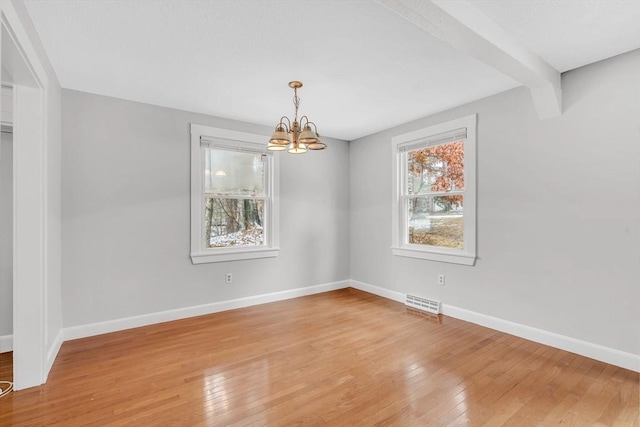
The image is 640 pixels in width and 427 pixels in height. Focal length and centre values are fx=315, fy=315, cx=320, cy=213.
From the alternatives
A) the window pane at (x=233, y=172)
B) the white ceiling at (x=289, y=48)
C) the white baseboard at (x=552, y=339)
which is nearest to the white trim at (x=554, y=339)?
the white baseboard at (x=552, y=339)

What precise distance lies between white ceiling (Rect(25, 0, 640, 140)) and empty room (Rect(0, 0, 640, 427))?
0.02 m

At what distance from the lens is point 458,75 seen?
2.91m

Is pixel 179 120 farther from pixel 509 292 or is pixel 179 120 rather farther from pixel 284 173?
pixel 509 292

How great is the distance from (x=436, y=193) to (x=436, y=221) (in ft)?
1.19

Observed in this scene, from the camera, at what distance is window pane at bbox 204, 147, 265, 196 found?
4082mm

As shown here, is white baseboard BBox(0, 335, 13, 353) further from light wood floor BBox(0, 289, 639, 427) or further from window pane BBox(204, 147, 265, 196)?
window pane BBox(204, 147, 265, 196)

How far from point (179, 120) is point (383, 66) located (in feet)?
8.15

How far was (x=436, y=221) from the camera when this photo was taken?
408 centimetres

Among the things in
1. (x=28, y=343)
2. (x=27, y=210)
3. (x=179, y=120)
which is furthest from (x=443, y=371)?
(x=179, y=120)

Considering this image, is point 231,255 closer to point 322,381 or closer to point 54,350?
point 54,350

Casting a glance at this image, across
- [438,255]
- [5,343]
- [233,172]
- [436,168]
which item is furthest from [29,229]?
[436,168]

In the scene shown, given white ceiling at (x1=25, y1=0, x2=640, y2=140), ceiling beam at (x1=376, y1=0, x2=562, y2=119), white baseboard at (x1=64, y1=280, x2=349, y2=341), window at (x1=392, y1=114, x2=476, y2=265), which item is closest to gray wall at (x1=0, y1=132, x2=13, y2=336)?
white baseboard at (x1=64, y1=280, x2=349, y2=341)

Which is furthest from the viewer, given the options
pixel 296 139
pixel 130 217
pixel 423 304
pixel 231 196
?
pixel 231 196

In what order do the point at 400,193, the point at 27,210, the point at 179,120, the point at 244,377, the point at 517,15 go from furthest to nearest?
the point at 400,193
the point at 179,120
the point at 244,377
the point at 27,210
the point at 517,15
